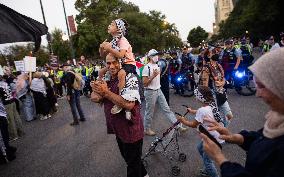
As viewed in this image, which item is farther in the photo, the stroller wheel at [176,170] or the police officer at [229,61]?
the police officer at [229,61]

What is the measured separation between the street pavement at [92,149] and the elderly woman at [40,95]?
1513 mm

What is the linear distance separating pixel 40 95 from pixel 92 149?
599cm

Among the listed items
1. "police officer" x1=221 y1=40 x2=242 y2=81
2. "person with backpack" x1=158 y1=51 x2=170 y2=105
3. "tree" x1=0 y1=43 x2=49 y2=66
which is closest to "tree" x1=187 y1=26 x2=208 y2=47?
"tree" x1=0 y1=43 x2=49 y2=66

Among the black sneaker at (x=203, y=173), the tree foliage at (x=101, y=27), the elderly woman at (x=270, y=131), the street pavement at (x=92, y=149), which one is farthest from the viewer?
the tree foliage at (x=101, y=27)

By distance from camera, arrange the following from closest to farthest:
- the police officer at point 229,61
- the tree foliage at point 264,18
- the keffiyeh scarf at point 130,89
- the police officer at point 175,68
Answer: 1. the keffiyeh scarf at point 130,89
2. the police officer at point 229,61
3. the police officer at point 175,68
4. the tree foliage at point 264,18

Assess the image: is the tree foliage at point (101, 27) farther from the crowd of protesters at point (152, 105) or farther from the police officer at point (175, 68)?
the crowd of protesters at point (152, 105)

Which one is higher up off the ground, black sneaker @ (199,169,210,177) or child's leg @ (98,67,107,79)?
child's leg @ (98,67,107,79)

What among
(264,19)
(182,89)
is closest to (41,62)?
(264,19)

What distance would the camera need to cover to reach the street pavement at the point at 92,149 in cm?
583

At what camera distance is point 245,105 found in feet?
32.0

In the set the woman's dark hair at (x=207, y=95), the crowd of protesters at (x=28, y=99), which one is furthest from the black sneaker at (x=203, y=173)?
the crowd of protesters at (x=28, y=99)

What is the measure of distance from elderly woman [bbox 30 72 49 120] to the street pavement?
1.51 meters

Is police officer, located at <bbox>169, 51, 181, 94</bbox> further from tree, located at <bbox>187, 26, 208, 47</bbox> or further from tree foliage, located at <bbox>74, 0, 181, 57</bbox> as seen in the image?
tree, located at <bbox>187, 26, 208, 47</bbox>

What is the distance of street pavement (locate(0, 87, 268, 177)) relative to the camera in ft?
19.1
